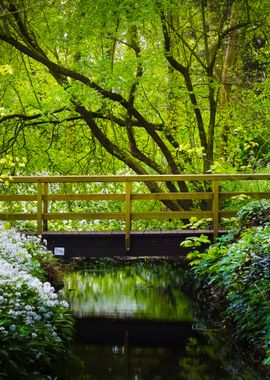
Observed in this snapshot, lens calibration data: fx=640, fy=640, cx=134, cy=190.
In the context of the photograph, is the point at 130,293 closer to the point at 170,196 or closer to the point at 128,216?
the point at 128,216

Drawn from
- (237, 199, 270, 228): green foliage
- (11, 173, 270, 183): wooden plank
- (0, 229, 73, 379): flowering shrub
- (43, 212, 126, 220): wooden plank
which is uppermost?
(11, 173, 270, 183): wooden plank

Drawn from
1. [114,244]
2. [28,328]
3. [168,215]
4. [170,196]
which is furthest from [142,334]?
[28,328]

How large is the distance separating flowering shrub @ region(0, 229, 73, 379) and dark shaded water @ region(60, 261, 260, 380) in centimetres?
62

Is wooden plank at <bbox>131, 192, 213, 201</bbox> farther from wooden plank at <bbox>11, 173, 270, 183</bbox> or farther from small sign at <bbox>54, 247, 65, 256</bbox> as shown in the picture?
small sign at <bbox>54, 247, 65, 256</bbox>

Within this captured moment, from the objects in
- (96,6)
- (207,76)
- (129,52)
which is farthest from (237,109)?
(96,6)

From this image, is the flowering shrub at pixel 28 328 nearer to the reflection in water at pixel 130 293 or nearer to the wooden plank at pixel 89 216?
the reflection in water at pixel 130 293

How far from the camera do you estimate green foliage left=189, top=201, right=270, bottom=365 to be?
739 cm

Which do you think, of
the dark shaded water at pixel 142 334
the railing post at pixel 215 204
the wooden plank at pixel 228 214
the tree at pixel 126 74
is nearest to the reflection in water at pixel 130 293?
the dark shaded water at pixel 142 334

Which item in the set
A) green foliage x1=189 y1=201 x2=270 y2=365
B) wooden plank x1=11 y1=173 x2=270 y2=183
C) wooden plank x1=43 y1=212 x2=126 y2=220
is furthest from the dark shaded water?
wooden plank x1=11 y1=173 x2=270 y2=183

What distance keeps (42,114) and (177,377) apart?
804 centimetres

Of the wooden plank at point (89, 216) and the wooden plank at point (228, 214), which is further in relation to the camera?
the wooden plank at point (228, 214)

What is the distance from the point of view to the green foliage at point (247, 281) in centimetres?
739

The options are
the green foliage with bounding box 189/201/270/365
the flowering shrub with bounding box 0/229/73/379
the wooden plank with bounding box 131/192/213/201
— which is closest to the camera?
the flowering shrub with bounding box 0/229/73/379

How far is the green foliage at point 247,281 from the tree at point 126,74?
341 centimetres
